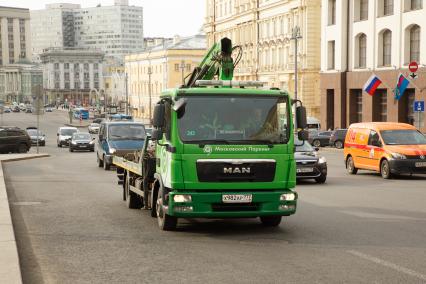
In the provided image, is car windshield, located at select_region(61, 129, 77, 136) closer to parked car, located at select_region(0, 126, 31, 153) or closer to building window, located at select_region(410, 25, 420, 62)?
parked car, located at select_region(0, 126, 31, 153)

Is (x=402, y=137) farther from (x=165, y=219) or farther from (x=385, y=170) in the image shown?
(x=165, y=219)

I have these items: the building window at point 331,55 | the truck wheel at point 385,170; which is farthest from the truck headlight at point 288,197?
the building window at point 331,55

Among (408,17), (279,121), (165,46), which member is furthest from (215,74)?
(165,46)

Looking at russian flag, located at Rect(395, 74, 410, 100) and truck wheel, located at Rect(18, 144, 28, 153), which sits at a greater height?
russian flag, located at Rect(395, 74, 410, 100)

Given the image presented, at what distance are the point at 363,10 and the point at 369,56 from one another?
3812 mm

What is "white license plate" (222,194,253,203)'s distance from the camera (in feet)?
38.0

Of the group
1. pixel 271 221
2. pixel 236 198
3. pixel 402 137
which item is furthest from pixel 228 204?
pixel 402 137

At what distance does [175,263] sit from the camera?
959cm

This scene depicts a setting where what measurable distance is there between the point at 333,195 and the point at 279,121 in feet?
22.6

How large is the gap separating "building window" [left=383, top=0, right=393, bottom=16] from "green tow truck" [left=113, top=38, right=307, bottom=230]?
41.6 m

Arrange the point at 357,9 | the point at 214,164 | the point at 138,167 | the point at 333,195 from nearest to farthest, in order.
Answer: the point at 214,164 < the point at 138,167 < the point at 333,195 < the point at 357,9

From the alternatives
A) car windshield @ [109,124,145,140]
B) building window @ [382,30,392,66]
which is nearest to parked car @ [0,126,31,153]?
car windshield @ [109,124,145,140]

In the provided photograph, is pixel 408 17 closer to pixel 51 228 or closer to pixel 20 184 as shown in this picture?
pixel 20 184

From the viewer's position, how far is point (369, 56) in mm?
53594
